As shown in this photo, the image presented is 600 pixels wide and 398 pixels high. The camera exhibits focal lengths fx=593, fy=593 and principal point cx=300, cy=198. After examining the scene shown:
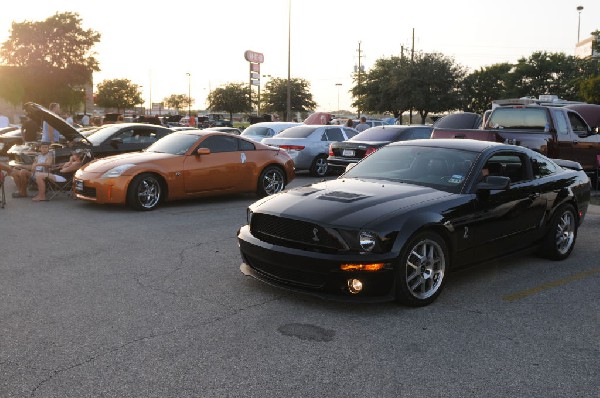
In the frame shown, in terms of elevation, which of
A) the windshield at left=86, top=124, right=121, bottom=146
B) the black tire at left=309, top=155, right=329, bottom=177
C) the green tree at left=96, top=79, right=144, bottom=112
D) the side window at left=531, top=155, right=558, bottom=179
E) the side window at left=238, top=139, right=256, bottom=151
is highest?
the green tree at left=96, top=79, right=144, bottom=112

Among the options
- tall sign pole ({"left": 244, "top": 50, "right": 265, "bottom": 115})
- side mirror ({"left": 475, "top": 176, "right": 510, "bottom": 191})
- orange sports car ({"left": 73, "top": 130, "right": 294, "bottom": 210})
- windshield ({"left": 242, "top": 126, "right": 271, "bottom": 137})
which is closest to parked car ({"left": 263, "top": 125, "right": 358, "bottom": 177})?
windshield ({"left": 242, "top": 126, "right": 271, "bottom": 137})

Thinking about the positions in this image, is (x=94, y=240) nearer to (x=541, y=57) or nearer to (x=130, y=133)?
(x=130, y=133)

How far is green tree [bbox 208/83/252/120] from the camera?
265 ft

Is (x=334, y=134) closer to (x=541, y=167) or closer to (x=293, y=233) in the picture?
(x=541, y=167)

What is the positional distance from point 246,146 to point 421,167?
6.09 m

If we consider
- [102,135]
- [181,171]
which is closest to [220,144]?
[181,171]

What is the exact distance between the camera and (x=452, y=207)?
539cm

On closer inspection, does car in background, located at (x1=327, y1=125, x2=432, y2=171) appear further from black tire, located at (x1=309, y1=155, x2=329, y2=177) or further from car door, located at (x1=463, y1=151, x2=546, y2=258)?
car door, located at (x1=463, y1=151, x2=546, y2=258)

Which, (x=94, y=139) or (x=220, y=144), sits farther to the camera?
(x=94, y=139)

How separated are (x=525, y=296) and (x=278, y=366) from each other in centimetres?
280

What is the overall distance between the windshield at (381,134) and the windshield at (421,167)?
8.51 m

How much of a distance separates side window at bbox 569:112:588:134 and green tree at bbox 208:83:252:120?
2721 inches

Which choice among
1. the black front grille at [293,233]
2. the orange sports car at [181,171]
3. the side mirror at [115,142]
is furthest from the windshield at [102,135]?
the black front grille at [293,233]

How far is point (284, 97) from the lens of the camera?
210 feet
